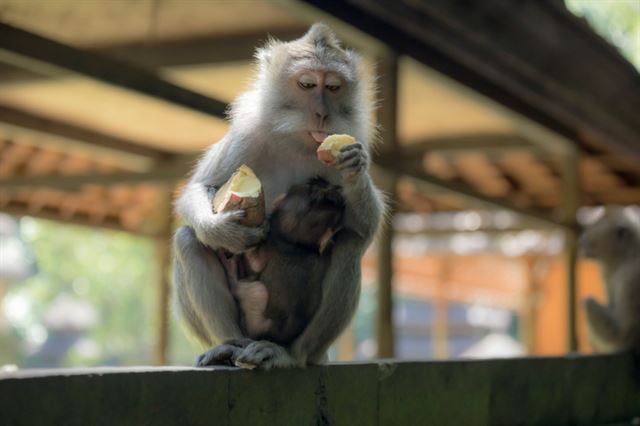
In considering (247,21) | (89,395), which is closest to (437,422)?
(89,395)

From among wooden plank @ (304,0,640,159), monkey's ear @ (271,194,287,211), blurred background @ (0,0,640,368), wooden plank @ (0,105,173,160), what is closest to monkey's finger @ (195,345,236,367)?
monkey's ear @ (271,194,287,211)

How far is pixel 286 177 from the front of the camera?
14.2 ft

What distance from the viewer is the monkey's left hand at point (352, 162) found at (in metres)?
3.84

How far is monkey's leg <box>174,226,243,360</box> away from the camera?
3.94 meters

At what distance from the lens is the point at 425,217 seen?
14.7 m

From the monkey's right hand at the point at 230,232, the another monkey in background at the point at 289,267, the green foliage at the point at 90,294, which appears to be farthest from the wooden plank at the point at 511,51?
the green foliage at the point at 90,294

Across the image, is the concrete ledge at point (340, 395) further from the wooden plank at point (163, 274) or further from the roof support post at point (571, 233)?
the wooden plank at point (163, 274)

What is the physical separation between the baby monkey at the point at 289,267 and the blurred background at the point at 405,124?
56 centimetres

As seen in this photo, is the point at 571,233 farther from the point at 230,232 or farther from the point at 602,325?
the point at 230,232

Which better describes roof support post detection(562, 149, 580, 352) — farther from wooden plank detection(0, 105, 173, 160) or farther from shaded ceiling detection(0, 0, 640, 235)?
wooden plank detection(0, 105, 173, 160)

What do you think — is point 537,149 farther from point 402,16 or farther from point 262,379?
point 262,379

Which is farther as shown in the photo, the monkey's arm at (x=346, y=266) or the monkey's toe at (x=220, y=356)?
the monkey's arm at (x=346, y=266)

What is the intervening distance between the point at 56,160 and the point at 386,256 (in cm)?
673

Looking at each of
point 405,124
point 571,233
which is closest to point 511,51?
point 405,124
